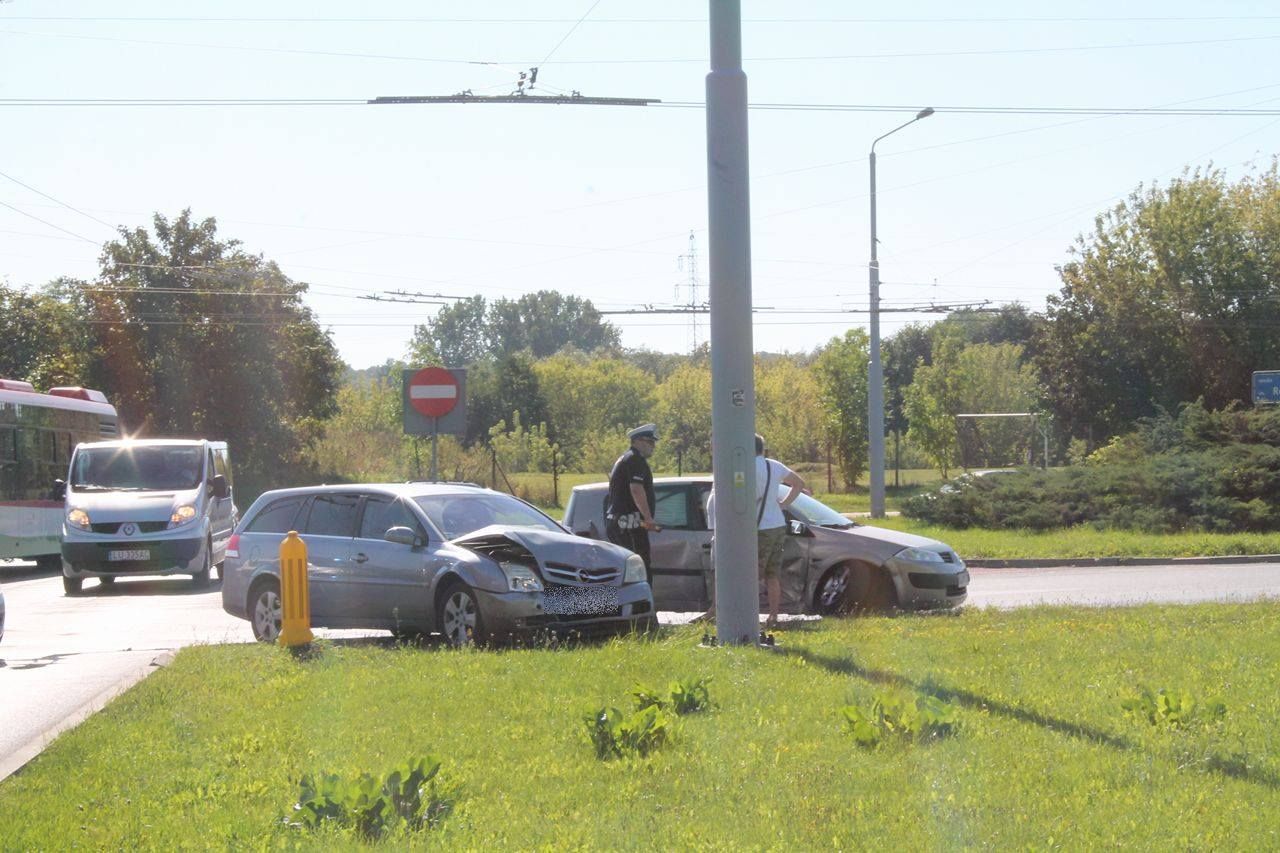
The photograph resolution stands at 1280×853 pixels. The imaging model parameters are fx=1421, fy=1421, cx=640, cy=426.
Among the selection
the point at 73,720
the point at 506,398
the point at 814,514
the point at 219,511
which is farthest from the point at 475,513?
the point at 506,398

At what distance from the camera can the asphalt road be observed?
33.4ft

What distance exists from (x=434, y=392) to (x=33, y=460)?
1043cm

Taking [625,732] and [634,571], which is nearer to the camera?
[625,732]

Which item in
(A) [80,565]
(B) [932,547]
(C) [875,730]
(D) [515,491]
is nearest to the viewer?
(C) [875,730]

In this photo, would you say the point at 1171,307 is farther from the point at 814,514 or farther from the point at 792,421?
the point at 814,514

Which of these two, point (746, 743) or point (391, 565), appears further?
point (391, 565)

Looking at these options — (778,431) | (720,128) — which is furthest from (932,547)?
(778,431)

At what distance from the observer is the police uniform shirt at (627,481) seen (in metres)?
13.1

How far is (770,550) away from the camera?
12.4 metres

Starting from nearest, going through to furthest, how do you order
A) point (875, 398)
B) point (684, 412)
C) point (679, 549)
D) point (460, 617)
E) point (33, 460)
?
1. point (460, 617)
2. point (679, 549)
3. point (33, 460)
4. point (875, 398)
5. point (684, 412)

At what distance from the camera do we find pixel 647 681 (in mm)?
9078

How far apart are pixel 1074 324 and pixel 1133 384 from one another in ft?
9.51

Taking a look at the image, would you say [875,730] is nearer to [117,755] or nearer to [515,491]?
[117,755]

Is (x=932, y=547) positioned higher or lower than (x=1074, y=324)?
lower
